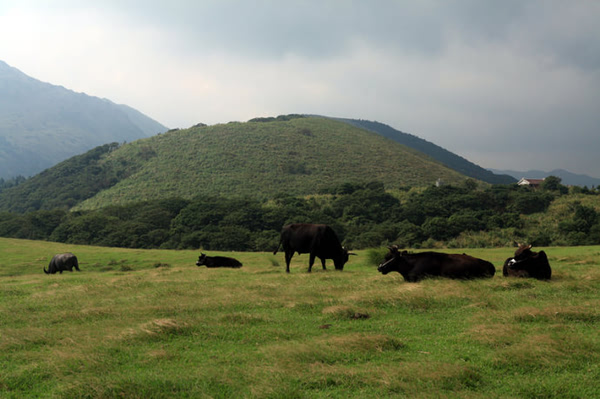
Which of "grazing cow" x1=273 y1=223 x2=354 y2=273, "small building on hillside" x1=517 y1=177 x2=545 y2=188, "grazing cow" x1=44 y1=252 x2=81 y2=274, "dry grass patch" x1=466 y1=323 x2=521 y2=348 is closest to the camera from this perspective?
"dry grass patch" x1=466 y1=323 x2=521 y2=348

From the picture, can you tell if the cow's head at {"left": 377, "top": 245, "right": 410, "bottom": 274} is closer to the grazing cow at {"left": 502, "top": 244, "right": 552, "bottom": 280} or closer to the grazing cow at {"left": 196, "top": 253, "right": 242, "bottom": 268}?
the grazing cow at {"left": 502, "top": 244, "right": 552, "bottom": 280}

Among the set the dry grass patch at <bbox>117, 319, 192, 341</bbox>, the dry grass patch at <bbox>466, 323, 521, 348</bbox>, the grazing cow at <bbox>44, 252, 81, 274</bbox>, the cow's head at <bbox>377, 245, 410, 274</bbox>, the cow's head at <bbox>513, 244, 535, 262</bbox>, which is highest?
the cow's head at <bbox>513, 244, 535, 262</bbox>

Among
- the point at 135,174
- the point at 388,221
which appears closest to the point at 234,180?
the point at 135,174

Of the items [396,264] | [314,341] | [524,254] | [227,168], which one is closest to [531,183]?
[227,168]

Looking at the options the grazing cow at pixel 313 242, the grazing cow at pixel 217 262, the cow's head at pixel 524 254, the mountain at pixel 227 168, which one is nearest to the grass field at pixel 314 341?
the cow's head at pixel 524 254

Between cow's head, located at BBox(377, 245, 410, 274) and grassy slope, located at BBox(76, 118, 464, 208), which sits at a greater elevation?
grassy slope, located at BBox(76, 118, 464, 208)

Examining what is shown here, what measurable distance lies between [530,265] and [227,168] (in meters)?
104

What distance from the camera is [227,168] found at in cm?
11369

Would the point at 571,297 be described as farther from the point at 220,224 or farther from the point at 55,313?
the point at 220,224

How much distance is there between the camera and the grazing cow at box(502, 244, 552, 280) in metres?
12.9

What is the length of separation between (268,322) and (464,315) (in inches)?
166

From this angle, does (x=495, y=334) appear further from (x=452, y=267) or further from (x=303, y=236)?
(x=303, y=236)

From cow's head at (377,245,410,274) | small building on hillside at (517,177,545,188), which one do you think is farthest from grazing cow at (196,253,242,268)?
small building on hillside at (517,177,545,188)

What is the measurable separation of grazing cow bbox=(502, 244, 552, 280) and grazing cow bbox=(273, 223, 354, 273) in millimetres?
7390
